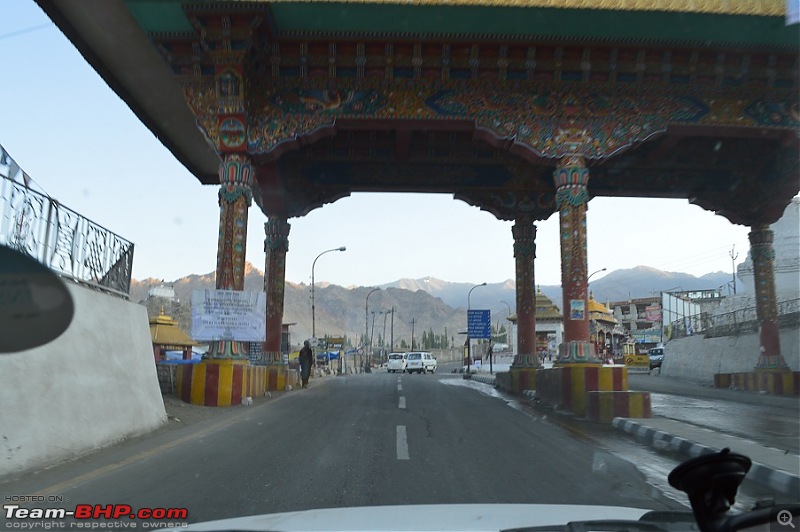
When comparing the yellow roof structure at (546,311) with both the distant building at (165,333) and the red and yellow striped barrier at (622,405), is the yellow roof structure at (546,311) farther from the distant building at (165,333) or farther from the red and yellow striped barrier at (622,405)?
the red and yellow striped barrier at (622,405)

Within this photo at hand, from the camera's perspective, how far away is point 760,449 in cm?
789

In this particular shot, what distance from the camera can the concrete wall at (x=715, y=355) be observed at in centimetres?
2267

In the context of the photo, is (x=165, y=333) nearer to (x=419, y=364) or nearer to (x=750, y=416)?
(x=750, y=416)

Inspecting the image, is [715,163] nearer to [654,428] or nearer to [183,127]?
[654,428]

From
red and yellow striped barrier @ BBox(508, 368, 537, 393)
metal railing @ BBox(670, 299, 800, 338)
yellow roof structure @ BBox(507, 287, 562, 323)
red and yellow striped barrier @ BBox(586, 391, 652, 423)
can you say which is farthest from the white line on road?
yellow roof structure @ BBox(507, 287, 562, 323)

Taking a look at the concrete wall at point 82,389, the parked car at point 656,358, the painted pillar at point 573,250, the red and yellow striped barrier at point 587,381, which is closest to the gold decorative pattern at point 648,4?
the painted pillar at point 573,250

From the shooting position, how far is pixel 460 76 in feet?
45.9

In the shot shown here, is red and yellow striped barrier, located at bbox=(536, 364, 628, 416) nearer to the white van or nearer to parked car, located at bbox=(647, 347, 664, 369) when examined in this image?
parked car, located at bbox=(647, 347, 664, 369)

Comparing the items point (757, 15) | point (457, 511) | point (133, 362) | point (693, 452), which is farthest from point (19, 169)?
point (757, 15)

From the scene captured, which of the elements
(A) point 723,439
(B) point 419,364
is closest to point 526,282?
(A) point 723,439

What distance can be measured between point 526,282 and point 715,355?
1539cm

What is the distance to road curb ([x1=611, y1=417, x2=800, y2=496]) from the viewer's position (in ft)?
19.8

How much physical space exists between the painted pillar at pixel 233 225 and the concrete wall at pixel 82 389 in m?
3.35

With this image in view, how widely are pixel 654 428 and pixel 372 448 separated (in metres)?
4.86
